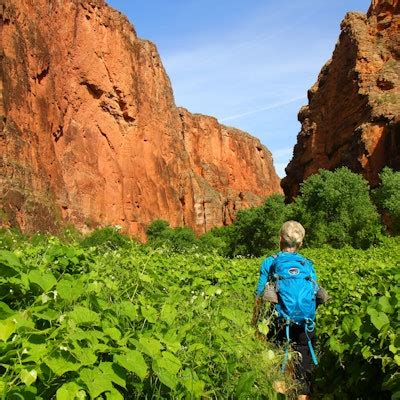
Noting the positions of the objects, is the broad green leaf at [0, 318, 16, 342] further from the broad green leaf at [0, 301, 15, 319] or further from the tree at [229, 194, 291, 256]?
the tree at [229, 194, 291, 256]

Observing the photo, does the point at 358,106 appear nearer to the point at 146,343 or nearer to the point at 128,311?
the point at 128,311

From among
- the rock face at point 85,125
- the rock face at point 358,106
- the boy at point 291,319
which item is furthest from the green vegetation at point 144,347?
the rock face at point 358,106

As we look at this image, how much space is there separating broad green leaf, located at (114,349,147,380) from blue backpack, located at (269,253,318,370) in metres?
2.27

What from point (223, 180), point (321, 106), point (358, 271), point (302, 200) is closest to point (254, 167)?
point (223, 180)

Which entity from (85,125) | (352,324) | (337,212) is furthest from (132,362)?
(85,125)

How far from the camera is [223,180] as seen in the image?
130 m

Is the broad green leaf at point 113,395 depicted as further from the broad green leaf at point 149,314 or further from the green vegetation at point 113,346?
the broad green leaf at point 149,314

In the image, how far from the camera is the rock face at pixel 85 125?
45094mm

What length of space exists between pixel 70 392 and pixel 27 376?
7.3 inches

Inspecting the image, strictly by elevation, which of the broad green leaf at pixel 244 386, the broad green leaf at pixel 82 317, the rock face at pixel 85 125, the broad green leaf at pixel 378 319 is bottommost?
the broad green leaf at pixel 244 386

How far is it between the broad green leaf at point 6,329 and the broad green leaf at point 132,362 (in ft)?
1.49

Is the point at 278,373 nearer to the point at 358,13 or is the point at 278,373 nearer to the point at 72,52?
the point at 72,52

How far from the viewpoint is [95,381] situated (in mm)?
2158

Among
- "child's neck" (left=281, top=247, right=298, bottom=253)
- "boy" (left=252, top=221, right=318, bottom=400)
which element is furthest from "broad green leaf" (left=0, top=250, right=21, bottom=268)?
"child's neck" (left=281, top=247, right=298, bottom=253)
